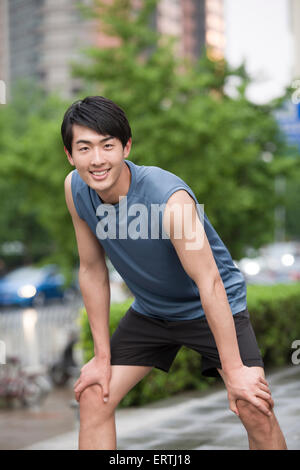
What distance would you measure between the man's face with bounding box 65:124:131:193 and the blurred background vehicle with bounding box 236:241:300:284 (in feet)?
59.4

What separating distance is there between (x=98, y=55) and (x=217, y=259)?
1087 cm

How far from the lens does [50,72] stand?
307 ft

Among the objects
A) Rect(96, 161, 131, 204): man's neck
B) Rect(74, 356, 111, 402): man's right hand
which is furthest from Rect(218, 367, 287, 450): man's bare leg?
Rect(96, 161, 131, 204): man's neck

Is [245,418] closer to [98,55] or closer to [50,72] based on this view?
[98,55]

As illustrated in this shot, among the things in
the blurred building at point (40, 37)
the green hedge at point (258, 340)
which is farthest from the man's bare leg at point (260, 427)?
the blurred building at point (40, 37)

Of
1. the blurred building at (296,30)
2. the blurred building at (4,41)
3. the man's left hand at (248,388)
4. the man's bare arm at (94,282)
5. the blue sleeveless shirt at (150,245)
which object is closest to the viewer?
the man's left hand at (248,388)

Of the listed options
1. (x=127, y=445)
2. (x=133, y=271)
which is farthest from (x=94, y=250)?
(x=127, y=445)

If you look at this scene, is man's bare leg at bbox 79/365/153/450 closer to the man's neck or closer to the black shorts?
the black shorts

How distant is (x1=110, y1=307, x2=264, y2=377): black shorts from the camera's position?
2.64 m

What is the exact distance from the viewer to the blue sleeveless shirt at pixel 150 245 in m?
2.48

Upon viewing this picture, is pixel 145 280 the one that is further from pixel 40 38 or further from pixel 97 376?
pixel 40 38

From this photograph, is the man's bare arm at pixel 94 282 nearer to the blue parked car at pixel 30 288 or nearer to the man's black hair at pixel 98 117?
the man's black hair at pixel 98 117

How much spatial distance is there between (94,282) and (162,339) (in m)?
0.34

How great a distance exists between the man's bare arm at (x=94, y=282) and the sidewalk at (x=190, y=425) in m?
1.89
